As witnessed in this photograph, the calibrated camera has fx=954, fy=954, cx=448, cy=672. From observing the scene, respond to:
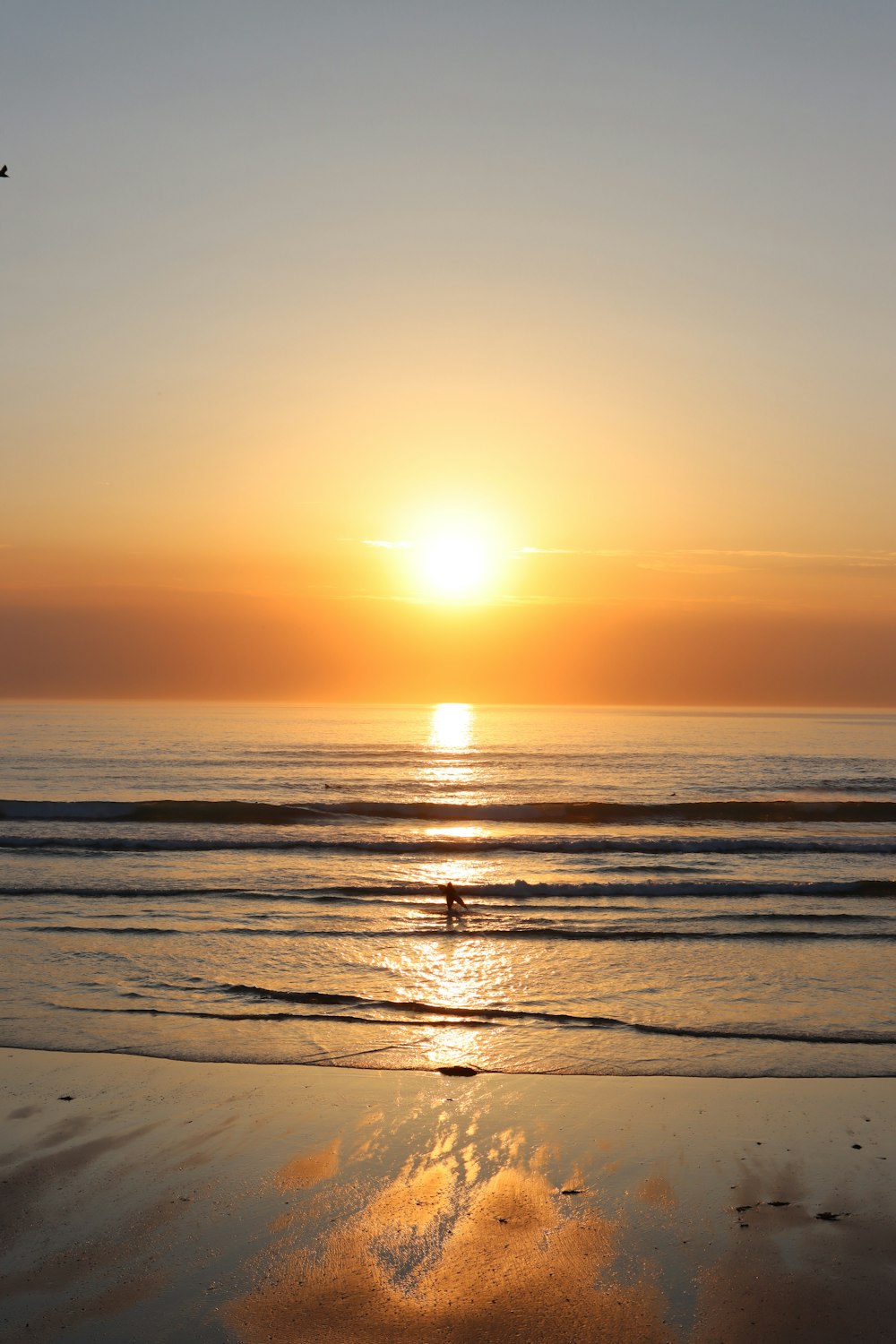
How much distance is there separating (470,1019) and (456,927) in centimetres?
604

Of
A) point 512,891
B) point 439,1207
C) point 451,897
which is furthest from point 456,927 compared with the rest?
point 439,1207

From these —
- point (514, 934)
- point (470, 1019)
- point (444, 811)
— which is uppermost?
point (444, 811)

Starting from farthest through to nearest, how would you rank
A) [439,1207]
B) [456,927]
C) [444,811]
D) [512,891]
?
[444,811]
[512,891]
[456,927]
[439,1207]

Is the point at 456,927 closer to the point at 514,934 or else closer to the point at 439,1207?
the point at 514,934

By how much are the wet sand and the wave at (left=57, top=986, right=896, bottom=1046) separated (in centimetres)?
158

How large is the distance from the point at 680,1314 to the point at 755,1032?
258 inches

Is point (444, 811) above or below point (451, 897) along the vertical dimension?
above

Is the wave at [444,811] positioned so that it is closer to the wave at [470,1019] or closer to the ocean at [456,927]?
the ocean at [456,927]

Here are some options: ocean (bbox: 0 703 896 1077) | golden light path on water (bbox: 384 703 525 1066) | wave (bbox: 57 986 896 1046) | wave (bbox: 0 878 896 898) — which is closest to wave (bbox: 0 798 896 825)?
ocean (bbox: 0 703 896 1077)

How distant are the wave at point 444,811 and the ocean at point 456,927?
0.54 feet

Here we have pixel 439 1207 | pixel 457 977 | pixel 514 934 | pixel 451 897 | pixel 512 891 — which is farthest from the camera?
pixel 512 891

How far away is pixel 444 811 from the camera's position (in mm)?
41562

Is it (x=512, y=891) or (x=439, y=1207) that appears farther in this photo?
(x=512, y=891)

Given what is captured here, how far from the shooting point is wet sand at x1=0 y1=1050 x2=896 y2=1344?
18.8ft
